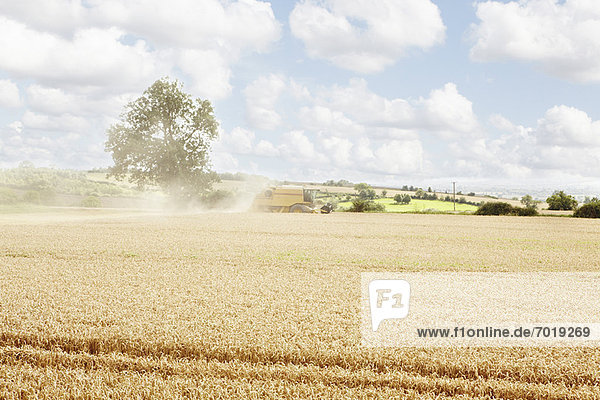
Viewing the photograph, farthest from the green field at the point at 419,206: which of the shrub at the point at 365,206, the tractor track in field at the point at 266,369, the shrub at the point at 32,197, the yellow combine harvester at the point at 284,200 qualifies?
the tractor track in field at the point at 266,369

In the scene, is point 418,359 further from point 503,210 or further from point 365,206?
point 503,210

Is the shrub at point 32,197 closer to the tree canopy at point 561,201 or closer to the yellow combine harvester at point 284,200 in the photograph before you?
the yellow combine harvester at point 284,200

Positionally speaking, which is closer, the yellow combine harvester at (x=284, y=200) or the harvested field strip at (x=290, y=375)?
the harvested field strip at (x=290, y=375)

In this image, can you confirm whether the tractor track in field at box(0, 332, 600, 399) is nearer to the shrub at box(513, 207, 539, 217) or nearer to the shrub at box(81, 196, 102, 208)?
the shrub at box(81, 196, 102, 208)

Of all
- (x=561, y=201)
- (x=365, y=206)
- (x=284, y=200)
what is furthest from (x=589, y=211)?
(x=284, y=200)

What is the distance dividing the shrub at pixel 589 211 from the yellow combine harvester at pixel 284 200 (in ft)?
67.5

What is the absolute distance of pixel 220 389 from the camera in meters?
3.85

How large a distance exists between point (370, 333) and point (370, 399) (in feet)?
4.45

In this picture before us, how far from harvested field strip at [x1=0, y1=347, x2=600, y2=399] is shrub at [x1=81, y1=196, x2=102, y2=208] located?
34093mm

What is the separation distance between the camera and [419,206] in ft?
136

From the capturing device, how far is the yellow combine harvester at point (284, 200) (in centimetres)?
3212

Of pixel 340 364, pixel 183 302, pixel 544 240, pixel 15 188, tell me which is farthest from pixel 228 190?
pixel 340 364

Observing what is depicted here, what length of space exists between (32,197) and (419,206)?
32.1 meters

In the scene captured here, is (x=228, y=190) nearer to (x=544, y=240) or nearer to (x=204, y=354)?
(x=544, y=240)
